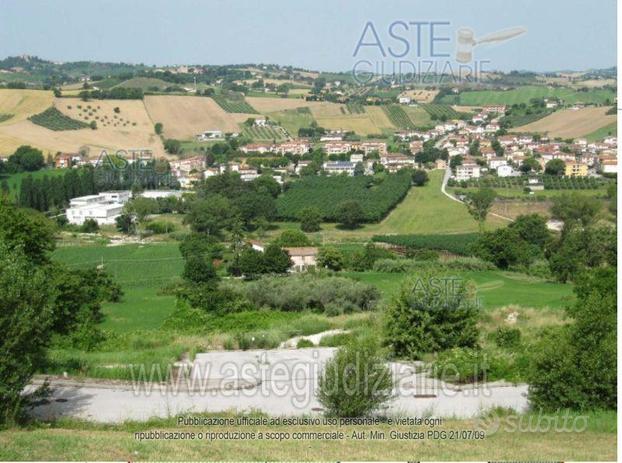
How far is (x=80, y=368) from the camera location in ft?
41.2

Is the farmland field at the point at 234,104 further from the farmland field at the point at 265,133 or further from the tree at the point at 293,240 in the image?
the tree at the point at 293,240

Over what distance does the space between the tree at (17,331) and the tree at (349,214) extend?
105 ft

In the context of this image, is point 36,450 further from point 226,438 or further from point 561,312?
point 561,312

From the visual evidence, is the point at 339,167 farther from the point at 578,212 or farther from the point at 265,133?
the point at 578,212

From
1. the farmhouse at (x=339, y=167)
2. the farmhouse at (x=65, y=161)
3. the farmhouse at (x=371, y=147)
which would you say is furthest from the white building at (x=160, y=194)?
the farmhouse at (x=371, y=147)

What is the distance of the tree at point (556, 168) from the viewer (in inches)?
2249

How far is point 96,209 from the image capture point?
143 feet

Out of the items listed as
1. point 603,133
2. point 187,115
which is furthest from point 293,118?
point 603,133

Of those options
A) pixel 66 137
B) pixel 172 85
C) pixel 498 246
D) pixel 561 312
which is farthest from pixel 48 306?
pixel 172 85

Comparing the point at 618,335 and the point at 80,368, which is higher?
the point at 618,335

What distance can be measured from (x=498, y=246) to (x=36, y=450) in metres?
24.3

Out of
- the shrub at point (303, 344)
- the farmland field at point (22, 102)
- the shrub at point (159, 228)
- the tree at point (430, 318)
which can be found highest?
the farmland field at point (22, 102)

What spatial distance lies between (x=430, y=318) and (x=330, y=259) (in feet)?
52.9

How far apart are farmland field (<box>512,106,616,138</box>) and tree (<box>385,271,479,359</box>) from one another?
2684 inches
